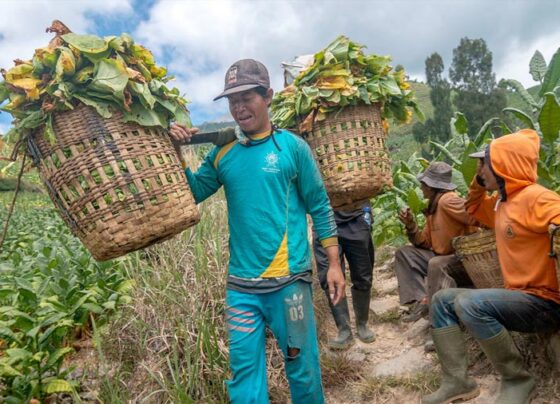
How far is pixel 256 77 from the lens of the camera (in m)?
2.40

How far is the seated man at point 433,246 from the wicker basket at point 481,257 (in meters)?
0.26

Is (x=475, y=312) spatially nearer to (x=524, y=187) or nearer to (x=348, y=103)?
(x=524, y=187)

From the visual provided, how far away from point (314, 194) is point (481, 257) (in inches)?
54.0

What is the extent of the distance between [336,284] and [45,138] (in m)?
1.55

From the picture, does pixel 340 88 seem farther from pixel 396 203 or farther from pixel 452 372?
pixel 396 203

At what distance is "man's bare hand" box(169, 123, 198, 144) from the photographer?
224cm

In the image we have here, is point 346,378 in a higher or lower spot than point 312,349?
lower

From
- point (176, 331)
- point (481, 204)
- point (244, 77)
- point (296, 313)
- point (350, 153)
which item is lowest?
point (176, 331)

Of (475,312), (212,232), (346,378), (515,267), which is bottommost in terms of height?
(346,378)

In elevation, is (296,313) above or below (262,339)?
above

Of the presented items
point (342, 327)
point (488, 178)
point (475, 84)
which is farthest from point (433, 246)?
point (475, 84)

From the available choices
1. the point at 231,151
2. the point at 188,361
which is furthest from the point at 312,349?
the point at 231,151

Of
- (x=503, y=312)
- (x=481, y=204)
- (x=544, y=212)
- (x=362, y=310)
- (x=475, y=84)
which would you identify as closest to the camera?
(x=544, y=212)

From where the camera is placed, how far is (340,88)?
2.66m
